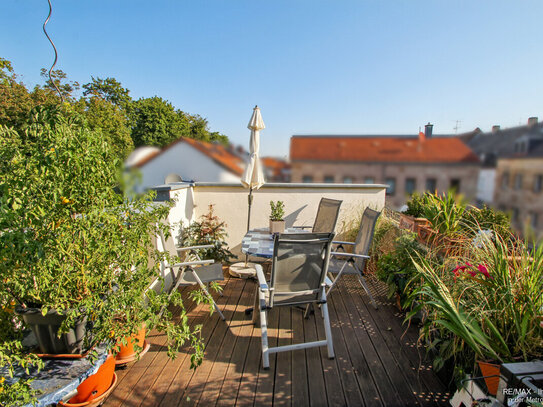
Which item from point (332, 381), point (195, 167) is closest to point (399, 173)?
point (332, 381)

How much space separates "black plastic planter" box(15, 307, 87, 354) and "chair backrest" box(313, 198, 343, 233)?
2985 mm

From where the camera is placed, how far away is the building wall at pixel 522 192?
609 millimetres

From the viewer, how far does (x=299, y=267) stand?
2367 mm

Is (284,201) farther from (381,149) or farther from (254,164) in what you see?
(381,149)

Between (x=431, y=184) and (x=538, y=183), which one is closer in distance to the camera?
(x=538, y=183)

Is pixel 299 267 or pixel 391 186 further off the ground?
pixel 391 186

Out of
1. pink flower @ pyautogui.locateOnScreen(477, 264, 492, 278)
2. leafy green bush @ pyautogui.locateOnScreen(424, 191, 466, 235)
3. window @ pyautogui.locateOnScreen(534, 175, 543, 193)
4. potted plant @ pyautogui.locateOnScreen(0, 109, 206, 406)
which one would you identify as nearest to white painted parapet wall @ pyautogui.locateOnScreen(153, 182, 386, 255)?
leafy green bush @ pyautogui.locateOnScreen(424, 191, 466, 235)

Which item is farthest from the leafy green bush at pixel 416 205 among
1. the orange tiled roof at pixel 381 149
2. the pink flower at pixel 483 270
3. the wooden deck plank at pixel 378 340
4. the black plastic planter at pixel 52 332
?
the black plastic planter at pixel 52 332

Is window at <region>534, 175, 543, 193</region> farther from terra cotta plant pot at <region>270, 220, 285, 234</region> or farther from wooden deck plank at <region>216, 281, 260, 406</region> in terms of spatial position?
terra cotta plant pot at <region>270, 220, 285, 234</region>

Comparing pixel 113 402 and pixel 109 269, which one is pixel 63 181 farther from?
pixel 113 402

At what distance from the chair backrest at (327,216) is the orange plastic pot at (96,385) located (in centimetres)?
285

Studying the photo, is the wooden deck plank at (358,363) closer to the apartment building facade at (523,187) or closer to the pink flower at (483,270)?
the pink flower at (483,270)

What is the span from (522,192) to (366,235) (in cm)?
282

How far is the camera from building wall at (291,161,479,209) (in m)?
0.80
